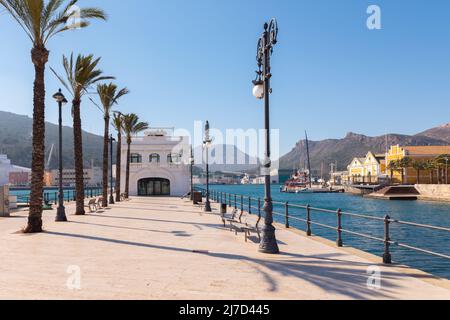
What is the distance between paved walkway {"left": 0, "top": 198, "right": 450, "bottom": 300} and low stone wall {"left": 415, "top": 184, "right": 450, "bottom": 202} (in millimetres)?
68140

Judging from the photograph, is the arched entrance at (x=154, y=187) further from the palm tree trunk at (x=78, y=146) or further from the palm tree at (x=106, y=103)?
the palm tree trunk at (x=78, y=146)

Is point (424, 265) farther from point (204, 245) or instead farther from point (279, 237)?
point (204, 245)

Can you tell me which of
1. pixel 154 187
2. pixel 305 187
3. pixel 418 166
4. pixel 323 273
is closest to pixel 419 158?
pixel 418 166

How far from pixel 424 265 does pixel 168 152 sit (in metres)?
38.5

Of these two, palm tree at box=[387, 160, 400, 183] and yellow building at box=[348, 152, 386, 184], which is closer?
palm tree at box=[387, 160, 400, 183]

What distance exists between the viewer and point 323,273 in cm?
763

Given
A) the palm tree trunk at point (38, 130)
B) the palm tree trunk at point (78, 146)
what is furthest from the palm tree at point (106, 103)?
the palm tree trunk at point (38, 130)

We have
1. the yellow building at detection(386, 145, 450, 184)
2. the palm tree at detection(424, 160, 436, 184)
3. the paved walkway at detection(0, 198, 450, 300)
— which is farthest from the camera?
the yellow building at detection(386, 145, 450, 184)

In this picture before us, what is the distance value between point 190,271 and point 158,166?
4138cm

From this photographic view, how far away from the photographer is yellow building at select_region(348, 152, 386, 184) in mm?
114125

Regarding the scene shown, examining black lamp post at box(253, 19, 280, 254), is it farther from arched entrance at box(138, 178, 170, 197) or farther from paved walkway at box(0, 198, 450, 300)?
arched entrance at box(138, 178, 170, 197)

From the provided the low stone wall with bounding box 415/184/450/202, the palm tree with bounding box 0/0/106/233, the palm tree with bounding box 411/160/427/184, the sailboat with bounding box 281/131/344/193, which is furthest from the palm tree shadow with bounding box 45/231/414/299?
the sailboat with bounding box 281/131/344/193
